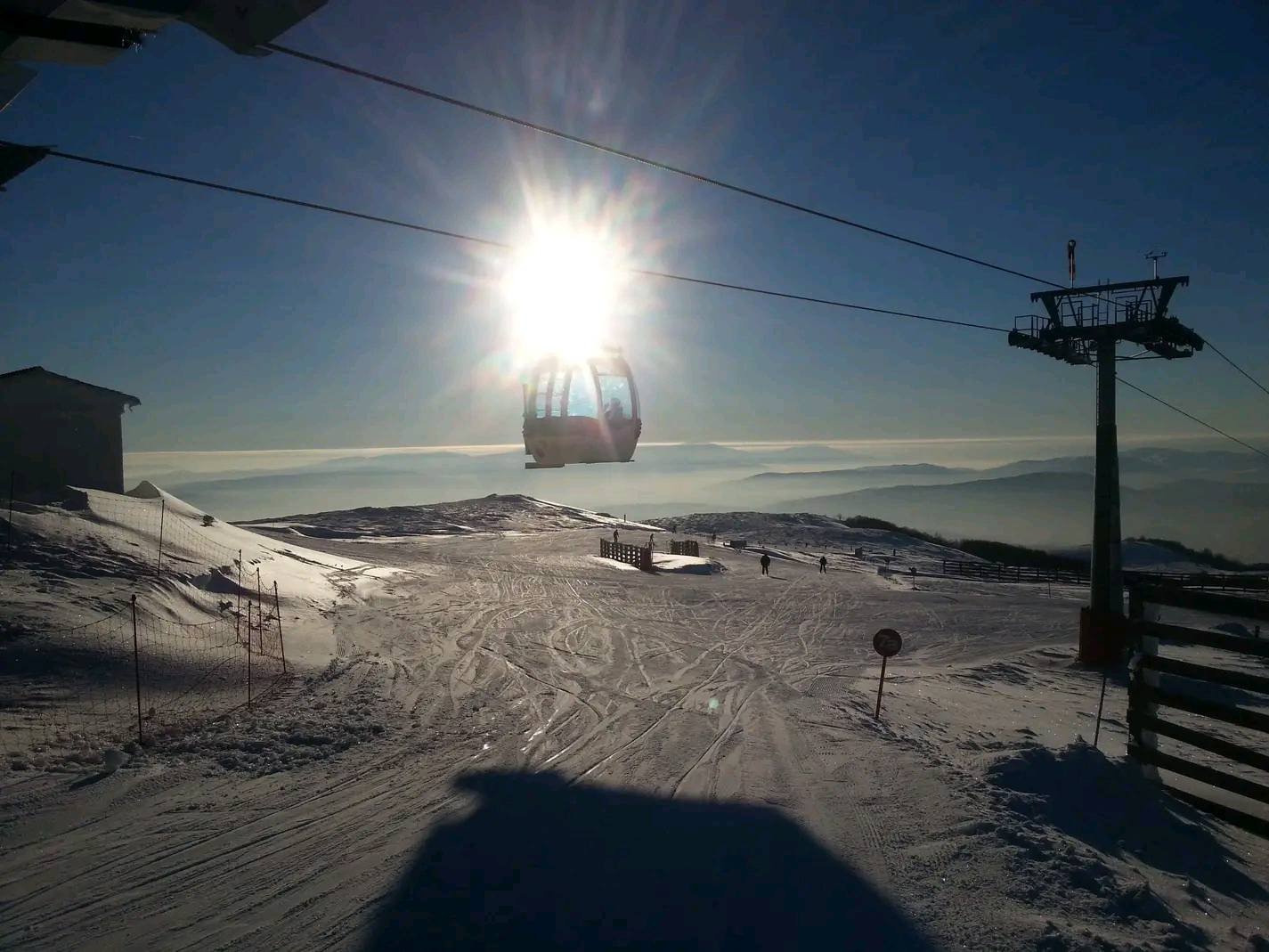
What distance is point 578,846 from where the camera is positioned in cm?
612

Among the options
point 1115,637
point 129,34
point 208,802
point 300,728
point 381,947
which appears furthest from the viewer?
point 1115,637

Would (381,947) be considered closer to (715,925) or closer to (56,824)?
(715,925)

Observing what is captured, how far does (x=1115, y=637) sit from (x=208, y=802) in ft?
68.8

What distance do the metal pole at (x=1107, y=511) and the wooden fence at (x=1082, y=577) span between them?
13133mm

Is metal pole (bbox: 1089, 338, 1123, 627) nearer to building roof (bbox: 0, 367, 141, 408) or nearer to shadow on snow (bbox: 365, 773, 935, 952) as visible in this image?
shadow on snow (bbox: 365, 773, 935, 952)

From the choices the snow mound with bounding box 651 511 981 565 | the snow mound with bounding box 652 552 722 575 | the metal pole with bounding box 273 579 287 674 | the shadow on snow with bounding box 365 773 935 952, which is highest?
the shadow on snow with bounding box 365 773 935 952

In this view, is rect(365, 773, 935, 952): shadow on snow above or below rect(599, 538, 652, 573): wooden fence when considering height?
above

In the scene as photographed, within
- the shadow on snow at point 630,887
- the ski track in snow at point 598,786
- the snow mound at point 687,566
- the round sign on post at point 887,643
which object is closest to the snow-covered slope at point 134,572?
the ski track in snow at point 598,786

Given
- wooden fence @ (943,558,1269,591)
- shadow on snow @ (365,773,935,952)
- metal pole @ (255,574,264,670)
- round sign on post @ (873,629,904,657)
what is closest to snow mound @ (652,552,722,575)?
wooden fence @ (943,558,1269,591)

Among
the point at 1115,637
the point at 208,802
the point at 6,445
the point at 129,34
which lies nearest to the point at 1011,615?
the point at 1115,637

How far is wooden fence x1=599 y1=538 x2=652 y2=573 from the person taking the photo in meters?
39.3

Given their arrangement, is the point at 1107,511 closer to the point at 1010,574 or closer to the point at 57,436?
the point at 1010,574

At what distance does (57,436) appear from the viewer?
2619cm

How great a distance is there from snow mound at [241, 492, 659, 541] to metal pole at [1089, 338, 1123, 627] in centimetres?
4812
